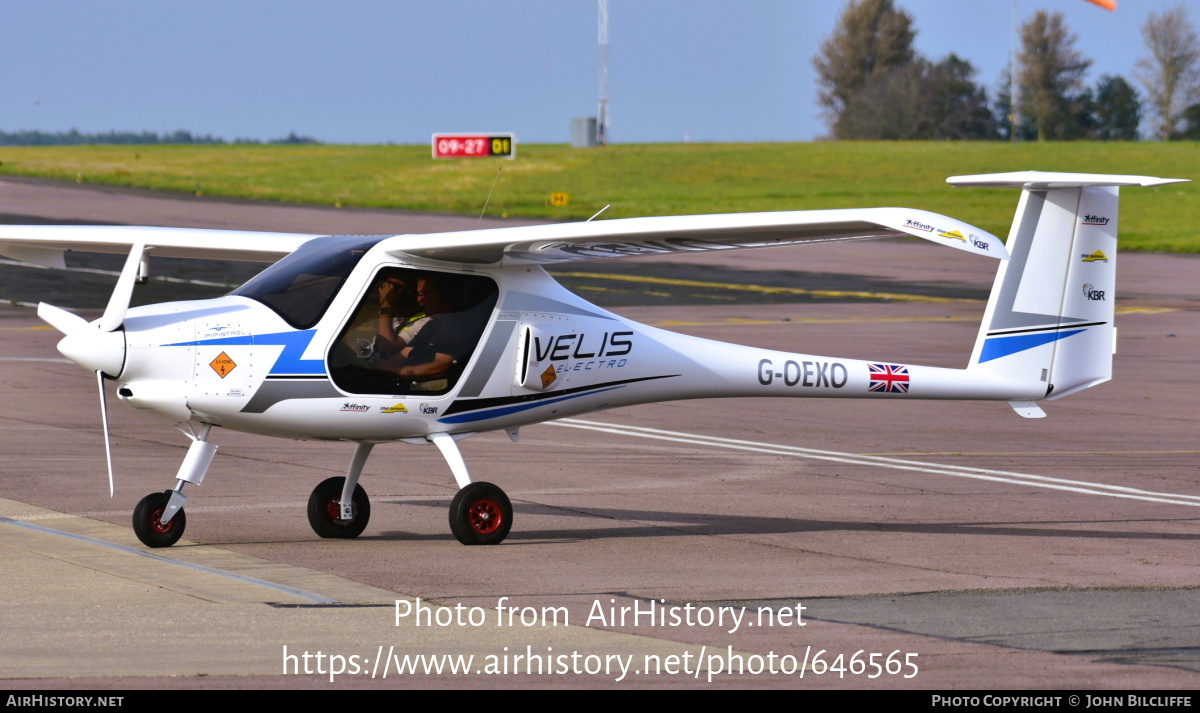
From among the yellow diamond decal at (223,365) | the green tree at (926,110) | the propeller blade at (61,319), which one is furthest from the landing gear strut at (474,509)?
the green tree at (926,110)

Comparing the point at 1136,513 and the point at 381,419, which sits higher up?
the point at 381,419

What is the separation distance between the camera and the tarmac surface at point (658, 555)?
7.63 meters

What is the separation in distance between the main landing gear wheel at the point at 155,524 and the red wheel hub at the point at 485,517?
6.53 feet

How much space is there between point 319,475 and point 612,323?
3860 millimetres

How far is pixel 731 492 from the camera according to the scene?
13789 mm

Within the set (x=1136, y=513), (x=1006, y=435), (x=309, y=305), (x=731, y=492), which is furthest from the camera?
(x=1006, y=435)

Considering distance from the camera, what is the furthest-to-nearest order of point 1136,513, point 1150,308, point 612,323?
point 1150,308, point 1136,513, point 612,323

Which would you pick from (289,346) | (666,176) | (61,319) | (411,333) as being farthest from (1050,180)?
(666,176)

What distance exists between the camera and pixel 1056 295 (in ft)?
39.1

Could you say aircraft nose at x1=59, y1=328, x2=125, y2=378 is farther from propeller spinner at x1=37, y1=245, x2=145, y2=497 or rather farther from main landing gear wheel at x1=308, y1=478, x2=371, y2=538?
main landing gear wheel at x1=308, y1=478, x2=371, y2=538

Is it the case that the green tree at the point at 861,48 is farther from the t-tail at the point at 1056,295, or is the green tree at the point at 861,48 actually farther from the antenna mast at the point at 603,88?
the t-tail at the point at 1056,295

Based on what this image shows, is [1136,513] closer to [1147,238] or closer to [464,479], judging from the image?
[464,479]

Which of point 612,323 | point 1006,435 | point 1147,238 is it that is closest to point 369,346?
point 612,323
